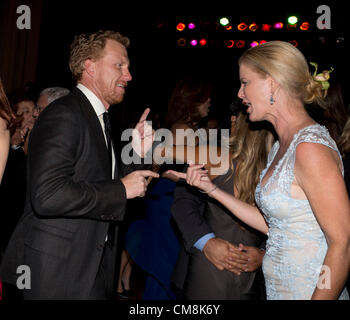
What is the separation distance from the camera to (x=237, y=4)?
706cm

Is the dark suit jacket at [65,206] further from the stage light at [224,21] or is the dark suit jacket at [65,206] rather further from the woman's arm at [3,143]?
the stage light at [224,21]

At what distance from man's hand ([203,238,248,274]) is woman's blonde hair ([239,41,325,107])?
2.59 ft

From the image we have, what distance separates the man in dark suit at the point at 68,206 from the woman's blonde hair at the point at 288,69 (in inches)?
27.2

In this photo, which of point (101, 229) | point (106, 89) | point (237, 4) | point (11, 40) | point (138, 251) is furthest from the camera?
point (237, 4)

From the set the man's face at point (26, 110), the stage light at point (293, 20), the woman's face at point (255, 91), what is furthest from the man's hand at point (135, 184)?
the stage light at point (293, 20)

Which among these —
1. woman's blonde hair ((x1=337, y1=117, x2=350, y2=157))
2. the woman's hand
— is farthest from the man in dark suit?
woman's blonde hair ((x1=337, y1=117, x2=350, y2=157))

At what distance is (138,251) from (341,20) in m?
5.21

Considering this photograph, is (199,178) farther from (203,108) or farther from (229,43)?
(229,43)

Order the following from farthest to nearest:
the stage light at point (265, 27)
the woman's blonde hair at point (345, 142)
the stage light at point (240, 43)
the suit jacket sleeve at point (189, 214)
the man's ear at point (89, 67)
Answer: the stage light at point (240, 43)
the stage light at point (265, 27)
the woman's blonde hair at point (345, 142)
the suit jacket sleeve at point (189, 214)
the man's ear at point (89, 67)

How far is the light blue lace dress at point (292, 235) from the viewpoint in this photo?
1.63m

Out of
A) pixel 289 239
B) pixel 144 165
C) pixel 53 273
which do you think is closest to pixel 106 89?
pixel 144 165

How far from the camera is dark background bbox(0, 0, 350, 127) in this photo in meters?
5.80

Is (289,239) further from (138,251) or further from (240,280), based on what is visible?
(138,251)

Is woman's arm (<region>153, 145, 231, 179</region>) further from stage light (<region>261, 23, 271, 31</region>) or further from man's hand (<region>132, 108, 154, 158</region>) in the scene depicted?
stage light (<region>261, 23, 271, 31</region>)
